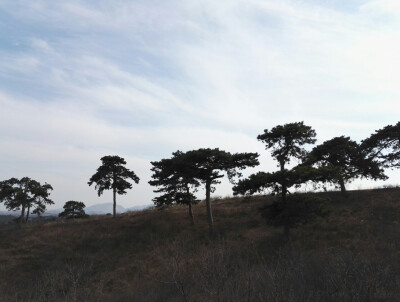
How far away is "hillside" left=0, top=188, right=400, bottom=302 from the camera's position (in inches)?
622

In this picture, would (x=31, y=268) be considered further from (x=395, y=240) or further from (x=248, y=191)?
(x=395, y=240)

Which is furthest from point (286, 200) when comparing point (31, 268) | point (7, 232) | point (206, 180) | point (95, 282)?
point (7, 232)

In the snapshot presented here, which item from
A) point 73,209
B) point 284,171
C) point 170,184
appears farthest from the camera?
point 73,209

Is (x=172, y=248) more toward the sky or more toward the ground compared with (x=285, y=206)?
more toward the ground

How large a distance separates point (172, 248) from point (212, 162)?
8.84m

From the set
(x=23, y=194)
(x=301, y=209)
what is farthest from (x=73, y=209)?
(x=301, y=209)

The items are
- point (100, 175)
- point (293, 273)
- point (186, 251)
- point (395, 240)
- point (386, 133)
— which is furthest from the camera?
point (100, 175)

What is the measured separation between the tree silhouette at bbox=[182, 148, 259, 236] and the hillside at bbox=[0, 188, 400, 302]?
13.2 feet

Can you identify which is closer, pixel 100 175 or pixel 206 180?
pixel 206 180

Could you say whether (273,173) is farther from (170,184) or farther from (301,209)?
(170,184)

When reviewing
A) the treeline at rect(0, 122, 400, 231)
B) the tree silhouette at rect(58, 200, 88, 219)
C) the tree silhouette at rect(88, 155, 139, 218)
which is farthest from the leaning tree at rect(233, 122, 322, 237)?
the tree silhouette at rect(58, 200, 88, 219)

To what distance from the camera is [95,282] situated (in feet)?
70.0

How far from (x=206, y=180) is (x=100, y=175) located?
57.2ft

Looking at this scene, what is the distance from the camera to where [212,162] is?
27297 millimetres
